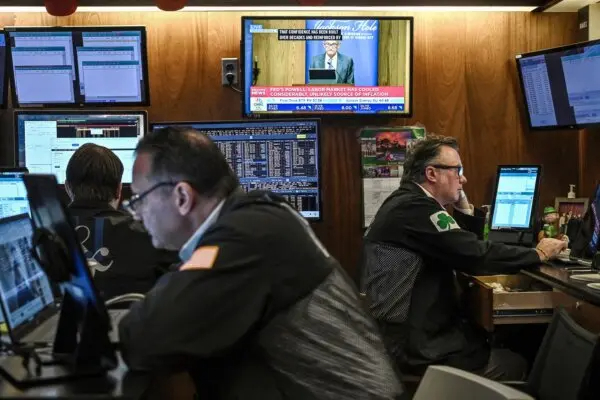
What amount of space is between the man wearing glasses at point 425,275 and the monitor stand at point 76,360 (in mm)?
1442

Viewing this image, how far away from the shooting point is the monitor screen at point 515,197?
385 centimetres

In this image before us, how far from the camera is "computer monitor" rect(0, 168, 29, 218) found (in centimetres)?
321

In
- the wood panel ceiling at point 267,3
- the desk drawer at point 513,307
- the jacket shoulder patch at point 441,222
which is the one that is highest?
the wood panel ceiling at point 267,3

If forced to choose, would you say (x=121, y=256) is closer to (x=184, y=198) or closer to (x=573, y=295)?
(x=184, y=198)

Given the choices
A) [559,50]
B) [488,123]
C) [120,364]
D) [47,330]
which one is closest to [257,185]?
[488,123]

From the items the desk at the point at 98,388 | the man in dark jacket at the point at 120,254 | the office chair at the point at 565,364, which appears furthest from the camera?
the man in dark jacket at the point at 120,254

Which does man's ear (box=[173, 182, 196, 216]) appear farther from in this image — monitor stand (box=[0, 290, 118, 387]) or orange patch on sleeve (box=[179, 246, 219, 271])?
monitor stand (box=[0, 290, 118, 387])

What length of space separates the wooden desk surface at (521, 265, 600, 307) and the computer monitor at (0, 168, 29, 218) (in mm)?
2251

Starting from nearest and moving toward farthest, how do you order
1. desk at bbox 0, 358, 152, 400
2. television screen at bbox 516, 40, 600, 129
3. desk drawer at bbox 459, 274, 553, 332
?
1. desk at bbox 0, 358, 152, 400
2. desk drawer at bbox 459, 274, 553, 332
3. television screen at bbox 516, 40, 600, 129

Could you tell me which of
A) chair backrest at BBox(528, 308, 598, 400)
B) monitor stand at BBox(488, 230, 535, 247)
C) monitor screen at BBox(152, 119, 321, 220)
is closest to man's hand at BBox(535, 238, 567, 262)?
monitor stand at BBox(488, 230, 535, 247)

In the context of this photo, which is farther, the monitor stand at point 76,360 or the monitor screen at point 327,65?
the monitor screen at point 327,65

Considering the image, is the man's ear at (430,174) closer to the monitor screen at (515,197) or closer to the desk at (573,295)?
the desk at (573,295)

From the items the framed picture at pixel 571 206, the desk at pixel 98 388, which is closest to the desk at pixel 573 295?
the framed picture at pixel 571 206

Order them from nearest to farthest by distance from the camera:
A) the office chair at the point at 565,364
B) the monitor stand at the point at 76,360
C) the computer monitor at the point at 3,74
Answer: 1. the monitor stand at the point at 76,360
2. the office chair at the point at 565,364
3. the computer monitor at the point at 3,74
